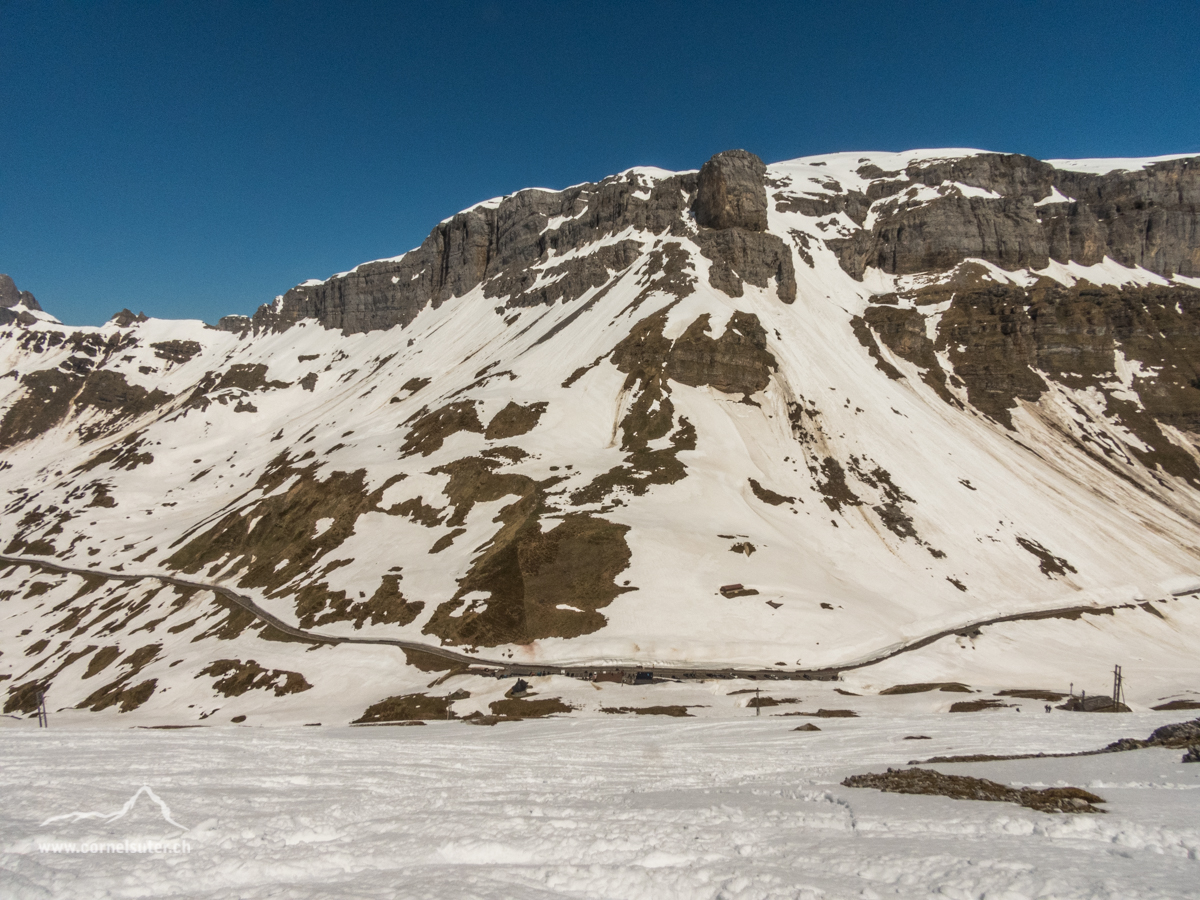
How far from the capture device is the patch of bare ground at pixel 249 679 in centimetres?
6341

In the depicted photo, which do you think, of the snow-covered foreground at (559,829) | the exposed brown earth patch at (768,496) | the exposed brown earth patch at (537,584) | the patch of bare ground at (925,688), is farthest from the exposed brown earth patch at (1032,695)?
the exposed brown earth patch at (768,496)

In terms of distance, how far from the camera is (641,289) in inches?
6344

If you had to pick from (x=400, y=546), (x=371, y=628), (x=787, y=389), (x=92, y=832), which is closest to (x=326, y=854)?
(x=92, y=832)

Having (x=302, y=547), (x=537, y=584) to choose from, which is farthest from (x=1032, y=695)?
(x=302, y=547)

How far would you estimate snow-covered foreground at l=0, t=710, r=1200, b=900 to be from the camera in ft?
29.0

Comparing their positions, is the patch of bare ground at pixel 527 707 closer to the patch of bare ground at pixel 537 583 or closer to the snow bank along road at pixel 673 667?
the snow bank along road at pixel 673 667

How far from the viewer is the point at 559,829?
11617mm

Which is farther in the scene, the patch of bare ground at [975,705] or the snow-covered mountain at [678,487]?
the snow-covered mountain at [678,487]

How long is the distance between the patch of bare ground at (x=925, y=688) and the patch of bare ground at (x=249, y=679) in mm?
54837

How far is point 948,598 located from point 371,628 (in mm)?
72561

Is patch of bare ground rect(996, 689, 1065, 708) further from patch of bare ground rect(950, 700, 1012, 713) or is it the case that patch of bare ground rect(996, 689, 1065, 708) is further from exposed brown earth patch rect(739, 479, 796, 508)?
exposed brown earth patch rect(739, 479, 796, 508)

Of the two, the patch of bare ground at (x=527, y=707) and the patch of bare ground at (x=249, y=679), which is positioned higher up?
the patch of bare ground at (x=527, y=707)

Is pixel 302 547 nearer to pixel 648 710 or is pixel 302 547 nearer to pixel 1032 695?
pixel 648 710

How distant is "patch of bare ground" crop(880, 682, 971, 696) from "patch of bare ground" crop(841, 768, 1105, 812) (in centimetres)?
4520
